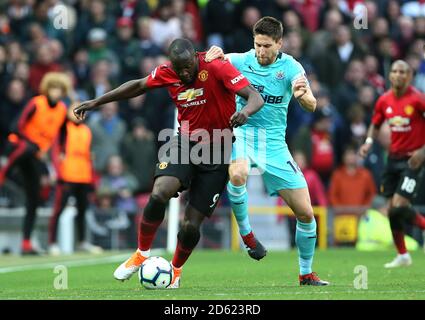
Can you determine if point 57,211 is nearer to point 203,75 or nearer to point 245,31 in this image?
point 245,31

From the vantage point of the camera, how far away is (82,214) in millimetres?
18203

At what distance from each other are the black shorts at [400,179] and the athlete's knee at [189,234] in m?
4.21

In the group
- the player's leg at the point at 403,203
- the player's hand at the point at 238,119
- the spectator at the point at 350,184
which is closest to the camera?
the player's hand at the point at 238,119

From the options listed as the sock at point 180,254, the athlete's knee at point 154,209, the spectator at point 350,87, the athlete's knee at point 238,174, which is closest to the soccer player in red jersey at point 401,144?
the athlete's knee at point 238,174

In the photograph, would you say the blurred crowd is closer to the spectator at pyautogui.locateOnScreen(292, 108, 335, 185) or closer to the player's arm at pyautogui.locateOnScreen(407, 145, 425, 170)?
the spectator at pyautogui.locateOnScreen(292, 108, 335, 185)

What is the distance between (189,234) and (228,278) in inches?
71.4

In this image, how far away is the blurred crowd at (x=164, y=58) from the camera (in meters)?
19.8

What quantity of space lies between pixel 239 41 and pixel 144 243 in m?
10.9

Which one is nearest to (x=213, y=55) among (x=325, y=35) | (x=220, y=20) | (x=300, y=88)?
(x=300, y=88)

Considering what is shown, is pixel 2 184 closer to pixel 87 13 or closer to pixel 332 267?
pixel 87 13

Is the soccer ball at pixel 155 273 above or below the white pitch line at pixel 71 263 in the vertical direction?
above

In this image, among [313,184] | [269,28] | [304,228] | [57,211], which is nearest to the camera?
[269,28]

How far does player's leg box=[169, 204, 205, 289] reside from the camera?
34.3 feet

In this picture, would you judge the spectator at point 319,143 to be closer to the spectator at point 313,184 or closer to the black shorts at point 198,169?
the spectator at point 313,184
